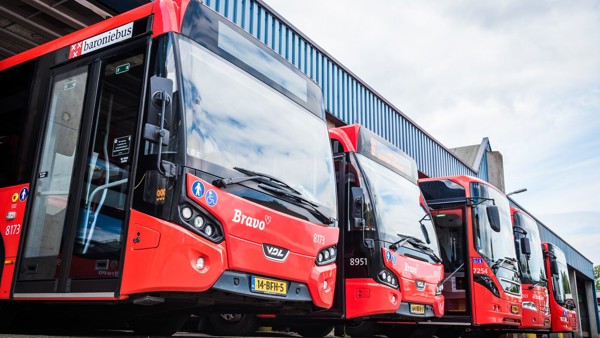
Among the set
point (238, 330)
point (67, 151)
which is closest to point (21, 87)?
point (67, 151)

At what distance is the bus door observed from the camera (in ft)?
16.2

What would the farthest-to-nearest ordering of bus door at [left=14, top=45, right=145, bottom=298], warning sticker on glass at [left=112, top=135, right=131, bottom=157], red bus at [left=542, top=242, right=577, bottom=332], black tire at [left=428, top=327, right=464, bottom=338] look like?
1. red bus at [left=542, top=242, right=577, bottom=332]
2. black tire at [left=428, top=327, right=464, bottom=338]
3. warning sticker on glass at [left=112, top=135, right=131, bottom=157]
4. bus door at [left=14, top=45, right=145, bottom=298]

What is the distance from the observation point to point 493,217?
9.98 m

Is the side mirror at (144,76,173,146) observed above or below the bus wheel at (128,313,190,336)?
above

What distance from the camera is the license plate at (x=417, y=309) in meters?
7.76

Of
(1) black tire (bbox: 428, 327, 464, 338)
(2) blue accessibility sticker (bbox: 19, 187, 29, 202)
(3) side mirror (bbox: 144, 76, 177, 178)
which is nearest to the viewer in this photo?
(3) side mirror (bbox: 144, 76, 177, 178)

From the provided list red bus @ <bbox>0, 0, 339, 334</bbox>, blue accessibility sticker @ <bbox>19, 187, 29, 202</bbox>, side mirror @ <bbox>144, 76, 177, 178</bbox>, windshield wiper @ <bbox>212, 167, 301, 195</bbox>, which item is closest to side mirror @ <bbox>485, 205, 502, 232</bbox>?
red bus @ <bbox>0, 0, 339, 334</bbox>

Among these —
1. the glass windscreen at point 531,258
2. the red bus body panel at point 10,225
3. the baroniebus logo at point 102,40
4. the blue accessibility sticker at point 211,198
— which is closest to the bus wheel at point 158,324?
the red bus body panel at point 10,225

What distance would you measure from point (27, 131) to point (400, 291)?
4613mm

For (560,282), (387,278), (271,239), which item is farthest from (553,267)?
(271,239)

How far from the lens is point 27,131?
232 inches

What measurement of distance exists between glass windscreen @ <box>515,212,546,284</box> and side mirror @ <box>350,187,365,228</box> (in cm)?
587

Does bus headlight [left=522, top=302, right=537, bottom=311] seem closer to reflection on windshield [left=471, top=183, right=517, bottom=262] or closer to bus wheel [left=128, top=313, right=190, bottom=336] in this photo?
reflection on windshield [left=471, top=183, right=517, bottom=262]

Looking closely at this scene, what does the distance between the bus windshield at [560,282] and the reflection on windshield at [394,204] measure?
821cm
